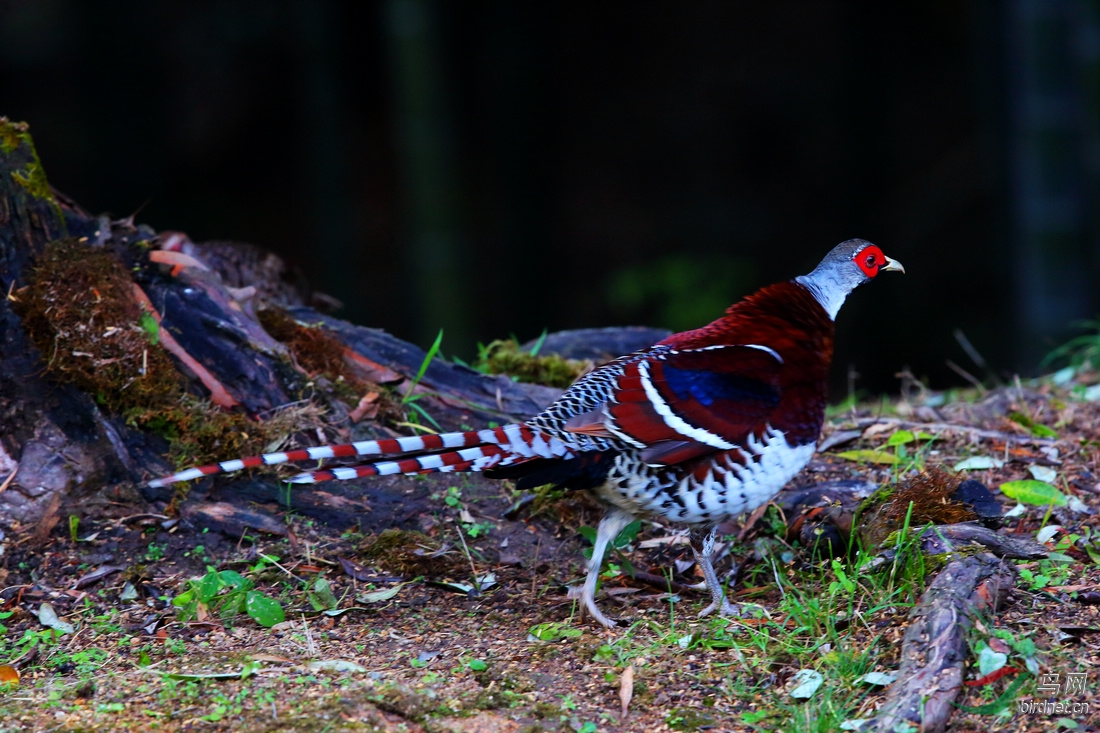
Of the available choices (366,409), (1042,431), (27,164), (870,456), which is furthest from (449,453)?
(1042,431)

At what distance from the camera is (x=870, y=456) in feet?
15.0

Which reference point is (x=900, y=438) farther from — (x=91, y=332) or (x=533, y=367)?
(x=91, y=332)

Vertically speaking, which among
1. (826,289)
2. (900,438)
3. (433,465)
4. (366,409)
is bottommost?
(900,438)

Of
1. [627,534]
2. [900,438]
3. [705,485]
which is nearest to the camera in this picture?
[705,485]

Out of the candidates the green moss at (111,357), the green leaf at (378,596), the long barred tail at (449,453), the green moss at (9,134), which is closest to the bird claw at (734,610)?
the long barred tail at (449,453)

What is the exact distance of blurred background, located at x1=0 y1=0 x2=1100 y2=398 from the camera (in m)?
12.7

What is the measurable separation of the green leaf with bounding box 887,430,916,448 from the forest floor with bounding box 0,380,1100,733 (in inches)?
1.4

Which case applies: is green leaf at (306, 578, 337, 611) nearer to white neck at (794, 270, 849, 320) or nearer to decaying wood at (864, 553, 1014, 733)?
decaying wood at (864, 553, 1014, 733)

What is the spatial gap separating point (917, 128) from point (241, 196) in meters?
10.1

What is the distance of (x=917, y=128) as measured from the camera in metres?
14.5

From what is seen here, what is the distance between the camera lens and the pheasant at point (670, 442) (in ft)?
11.8

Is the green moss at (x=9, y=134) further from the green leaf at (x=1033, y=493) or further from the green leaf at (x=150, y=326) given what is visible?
the green leaf at (x=1033, y=493)

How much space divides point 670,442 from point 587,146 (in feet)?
42.1

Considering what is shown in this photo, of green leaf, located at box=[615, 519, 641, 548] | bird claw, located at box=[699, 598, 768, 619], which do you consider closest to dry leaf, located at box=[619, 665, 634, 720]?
bird claw, located at box=[699, 598, 768, 619]
